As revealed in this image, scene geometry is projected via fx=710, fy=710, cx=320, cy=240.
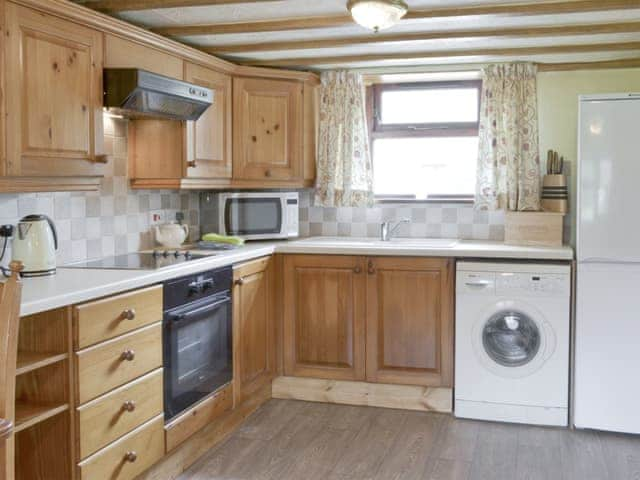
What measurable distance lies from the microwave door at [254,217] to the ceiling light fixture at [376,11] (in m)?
1.65

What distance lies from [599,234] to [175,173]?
7.09 ft

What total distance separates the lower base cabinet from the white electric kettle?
161cm

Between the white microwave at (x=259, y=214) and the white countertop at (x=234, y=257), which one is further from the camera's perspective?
the white microwave at (x=259, y=214)

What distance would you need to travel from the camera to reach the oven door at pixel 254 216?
4238 mm

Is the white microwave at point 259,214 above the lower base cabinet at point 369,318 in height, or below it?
above

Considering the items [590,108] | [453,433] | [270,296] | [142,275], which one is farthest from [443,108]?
[142,275]

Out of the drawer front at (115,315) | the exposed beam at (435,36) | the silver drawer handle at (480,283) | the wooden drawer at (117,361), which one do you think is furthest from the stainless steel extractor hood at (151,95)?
the silver drawer handle at (480,283)

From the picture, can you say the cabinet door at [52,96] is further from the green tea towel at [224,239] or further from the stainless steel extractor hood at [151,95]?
the green tea towel at [224,239]

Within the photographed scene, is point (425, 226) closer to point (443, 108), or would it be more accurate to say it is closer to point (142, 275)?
point (443, 108)

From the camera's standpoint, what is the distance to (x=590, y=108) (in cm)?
351

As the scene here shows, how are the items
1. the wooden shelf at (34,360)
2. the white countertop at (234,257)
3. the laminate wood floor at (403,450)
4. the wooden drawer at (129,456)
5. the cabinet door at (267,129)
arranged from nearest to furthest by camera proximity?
1. the wooden shelf at (34,360)
2. the white countertop at (234,257)
3. the wooden drawer at (129,456)
4. the laminate wood floor at (403,450)
5. the cabinet door at (267,129)

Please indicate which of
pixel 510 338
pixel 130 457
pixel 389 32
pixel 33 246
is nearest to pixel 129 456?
pixel 130 457

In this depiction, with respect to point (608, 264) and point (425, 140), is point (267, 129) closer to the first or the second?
point (425, 140)

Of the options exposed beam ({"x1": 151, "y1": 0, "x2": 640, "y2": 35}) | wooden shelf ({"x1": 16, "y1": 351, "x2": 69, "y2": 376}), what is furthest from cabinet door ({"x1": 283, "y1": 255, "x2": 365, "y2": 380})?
wooden shelf ({"x1": 16, "y1": 351, "x2": 69, "y2": 376})
